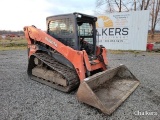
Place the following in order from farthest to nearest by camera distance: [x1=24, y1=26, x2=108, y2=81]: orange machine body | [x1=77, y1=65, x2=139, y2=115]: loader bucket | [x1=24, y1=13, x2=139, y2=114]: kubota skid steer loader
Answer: [x1=24, y1=26, x2=108, y2=81]: orange machine body < [x1=24, y1=13, x2=139, y2=114]: kubota skid steer loader < [x1=77, y1=65, x2=139, y2=115]: loader bucket

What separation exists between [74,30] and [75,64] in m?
0.94

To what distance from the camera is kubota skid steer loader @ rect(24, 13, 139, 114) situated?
3.92m

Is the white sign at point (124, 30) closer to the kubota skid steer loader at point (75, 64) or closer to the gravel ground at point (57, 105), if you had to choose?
the kubota skid steer loader at point (75, 64)

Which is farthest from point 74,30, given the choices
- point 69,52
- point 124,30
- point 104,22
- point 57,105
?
point 104,22

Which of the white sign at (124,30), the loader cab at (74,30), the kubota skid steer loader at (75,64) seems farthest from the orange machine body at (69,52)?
the white sign at (124,30)

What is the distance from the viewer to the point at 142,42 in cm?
1326

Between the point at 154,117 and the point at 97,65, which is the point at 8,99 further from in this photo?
the point at 154,117

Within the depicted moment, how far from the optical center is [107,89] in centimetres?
429

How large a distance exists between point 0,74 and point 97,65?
3830 mm

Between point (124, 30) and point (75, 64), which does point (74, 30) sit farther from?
point (124, 30)

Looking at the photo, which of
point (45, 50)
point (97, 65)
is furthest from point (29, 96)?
point (97, 65)

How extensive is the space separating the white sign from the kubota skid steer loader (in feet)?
29.3

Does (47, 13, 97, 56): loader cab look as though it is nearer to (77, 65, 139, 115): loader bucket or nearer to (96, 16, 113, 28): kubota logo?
(77, 65, 139, 115): loader bucket

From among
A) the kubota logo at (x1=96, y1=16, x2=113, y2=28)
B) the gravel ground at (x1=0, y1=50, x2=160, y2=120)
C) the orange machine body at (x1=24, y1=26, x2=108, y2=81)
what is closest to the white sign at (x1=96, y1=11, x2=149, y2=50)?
the kubota logo at (x1=96, y1=16, x2=113, y2=28)
